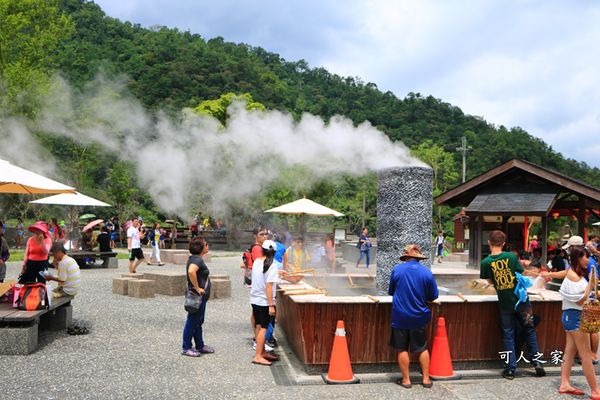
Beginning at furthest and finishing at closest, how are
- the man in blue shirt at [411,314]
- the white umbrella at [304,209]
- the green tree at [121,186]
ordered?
the green tree at [121,186] < the white umbrella at [304,209] < the man in blue shirt at [411,314]

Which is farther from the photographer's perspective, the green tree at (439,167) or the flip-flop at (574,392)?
the green tree at (439,167)

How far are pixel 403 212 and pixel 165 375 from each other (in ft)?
13.2

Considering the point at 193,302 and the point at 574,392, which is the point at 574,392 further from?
the point at 193,302

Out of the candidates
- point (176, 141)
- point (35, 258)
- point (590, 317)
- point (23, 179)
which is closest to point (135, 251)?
point (35, 258)

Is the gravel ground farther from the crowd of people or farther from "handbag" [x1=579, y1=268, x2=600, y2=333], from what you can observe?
"handbag" [x1=579, y1=268, x2=600, y2=333]

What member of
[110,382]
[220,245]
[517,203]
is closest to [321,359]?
[110,382]

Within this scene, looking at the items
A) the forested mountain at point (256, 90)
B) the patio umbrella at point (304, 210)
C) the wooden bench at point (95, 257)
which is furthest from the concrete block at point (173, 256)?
the forested mountain at point (256, 90)

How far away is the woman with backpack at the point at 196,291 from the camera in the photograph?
21.8 feet

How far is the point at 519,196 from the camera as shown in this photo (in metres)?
16.7

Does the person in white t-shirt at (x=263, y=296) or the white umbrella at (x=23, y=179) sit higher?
the white umbrella at (x=23, y=179)

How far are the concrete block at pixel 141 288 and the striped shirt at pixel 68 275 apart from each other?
3.07 meters

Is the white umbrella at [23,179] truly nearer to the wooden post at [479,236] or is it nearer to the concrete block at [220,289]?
the concrete block at [220,289]

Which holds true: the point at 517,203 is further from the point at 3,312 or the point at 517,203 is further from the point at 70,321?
the point at 3,312

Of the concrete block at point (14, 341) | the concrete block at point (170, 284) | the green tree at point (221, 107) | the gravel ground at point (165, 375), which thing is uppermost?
the green tree at point (221, 107)
